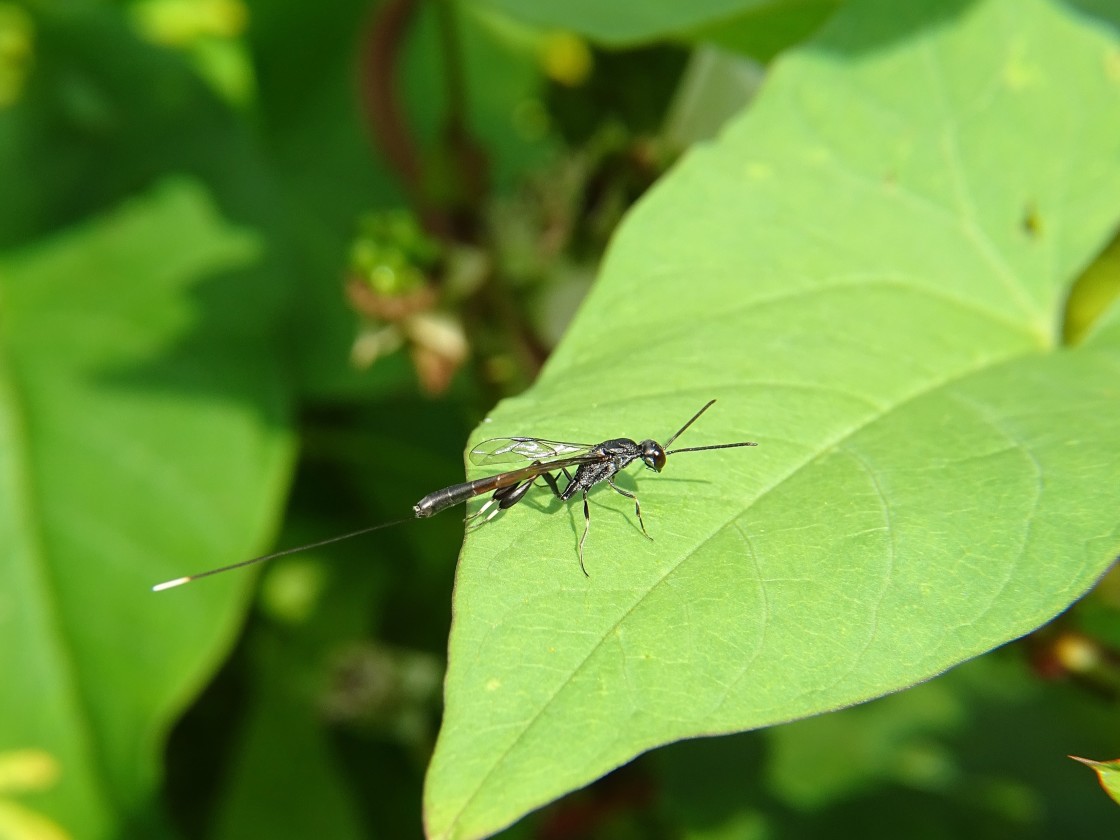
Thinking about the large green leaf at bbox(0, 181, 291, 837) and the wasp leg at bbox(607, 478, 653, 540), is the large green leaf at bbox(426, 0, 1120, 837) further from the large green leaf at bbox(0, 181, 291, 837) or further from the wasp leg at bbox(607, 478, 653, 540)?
the large green leaf at bbox(0, 181, 291, 837)

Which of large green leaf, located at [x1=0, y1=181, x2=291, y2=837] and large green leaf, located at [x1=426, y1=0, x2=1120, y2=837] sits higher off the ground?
large green leaf, located at [x1=426, y1=0, x2=1120, y2=837]

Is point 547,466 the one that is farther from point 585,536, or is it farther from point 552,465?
point 585,536

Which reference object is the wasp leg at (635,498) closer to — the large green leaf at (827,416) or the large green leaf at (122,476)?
the large green leaf at (827,416)

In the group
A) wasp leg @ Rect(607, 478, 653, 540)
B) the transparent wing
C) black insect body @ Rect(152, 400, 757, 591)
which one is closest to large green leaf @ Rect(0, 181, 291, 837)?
black insect body @ Rect(152, 400, 757, 591)

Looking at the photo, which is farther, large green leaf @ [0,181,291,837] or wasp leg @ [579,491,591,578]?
large green leaf @ [0,181,291,837]

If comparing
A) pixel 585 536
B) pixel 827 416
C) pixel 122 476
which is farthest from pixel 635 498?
pixel 122 476

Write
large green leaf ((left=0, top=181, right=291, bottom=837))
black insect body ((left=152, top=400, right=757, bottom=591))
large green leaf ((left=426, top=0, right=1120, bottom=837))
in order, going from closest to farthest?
large green leaf ((left=426, top=0, right=1120, bottom=837)) < black insect body ((left=152, top=400, right=757, bottom=591)) < large green leaf ((left=0, top=181, right=291, bottom=837))

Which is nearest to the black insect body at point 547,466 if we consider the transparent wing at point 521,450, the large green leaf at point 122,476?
the transparent wing at point 521,450

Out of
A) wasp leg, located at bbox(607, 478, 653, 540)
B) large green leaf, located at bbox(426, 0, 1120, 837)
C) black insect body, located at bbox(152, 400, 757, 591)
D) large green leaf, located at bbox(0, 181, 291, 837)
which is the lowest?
large green leaf, located at bbox(0, 181, 291, 837)
